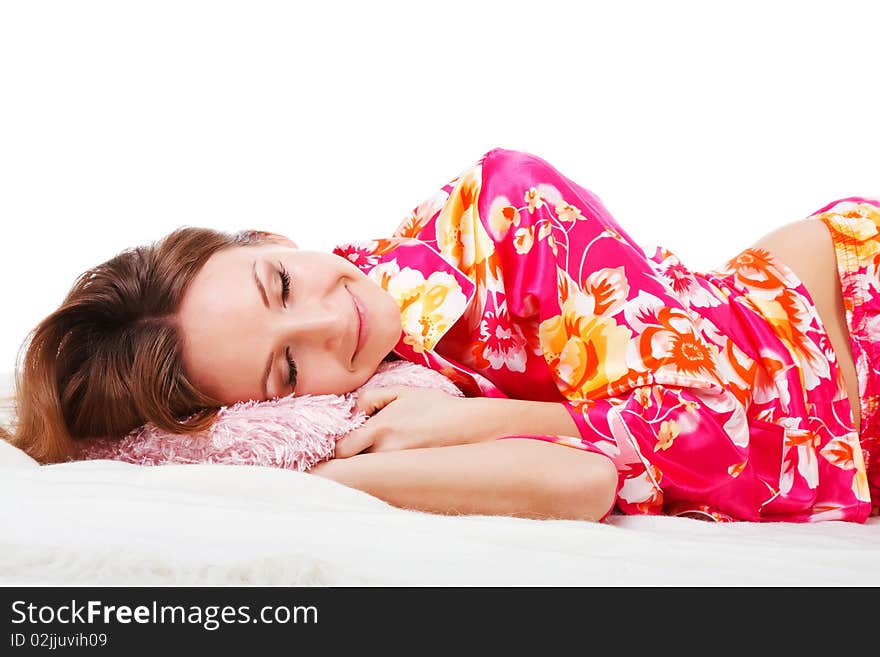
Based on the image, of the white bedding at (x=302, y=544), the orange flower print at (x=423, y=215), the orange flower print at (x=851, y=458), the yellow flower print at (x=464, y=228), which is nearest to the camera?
the white bedding at (x=302, y=544)

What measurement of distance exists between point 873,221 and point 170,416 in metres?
1.23

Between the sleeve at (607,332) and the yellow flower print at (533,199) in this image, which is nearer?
the sleeve at (607,332)

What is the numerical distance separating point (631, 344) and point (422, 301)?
363 mm

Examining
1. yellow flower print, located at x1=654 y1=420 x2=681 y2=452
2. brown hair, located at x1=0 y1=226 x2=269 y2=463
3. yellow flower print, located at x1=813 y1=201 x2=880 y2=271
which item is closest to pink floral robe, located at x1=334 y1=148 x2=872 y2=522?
yellow flower print, located at x1=654 y1=420 x2=681 y2=452

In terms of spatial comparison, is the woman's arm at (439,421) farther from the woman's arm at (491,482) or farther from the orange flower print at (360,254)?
the orange flower print at (360,254)

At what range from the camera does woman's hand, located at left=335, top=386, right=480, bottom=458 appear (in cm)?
129

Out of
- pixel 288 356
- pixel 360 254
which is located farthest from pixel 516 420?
pixel 360 254

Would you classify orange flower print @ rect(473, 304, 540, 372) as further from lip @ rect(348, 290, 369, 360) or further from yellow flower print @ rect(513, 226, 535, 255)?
lip @ rect(348, 290, 369, 360)

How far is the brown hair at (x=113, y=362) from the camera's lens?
129 cm

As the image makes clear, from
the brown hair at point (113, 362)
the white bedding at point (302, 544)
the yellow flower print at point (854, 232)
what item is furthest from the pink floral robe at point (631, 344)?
the brown hair at point (113, 362)

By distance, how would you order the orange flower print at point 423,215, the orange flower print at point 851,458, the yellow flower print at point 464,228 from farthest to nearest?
1. the orange flower print at point 423,215
2. the yellow flower print at point 464,228
3. the orange flower print at point 851,458

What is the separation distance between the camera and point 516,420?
52.4 inches

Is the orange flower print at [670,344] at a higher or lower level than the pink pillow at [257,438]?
higher
